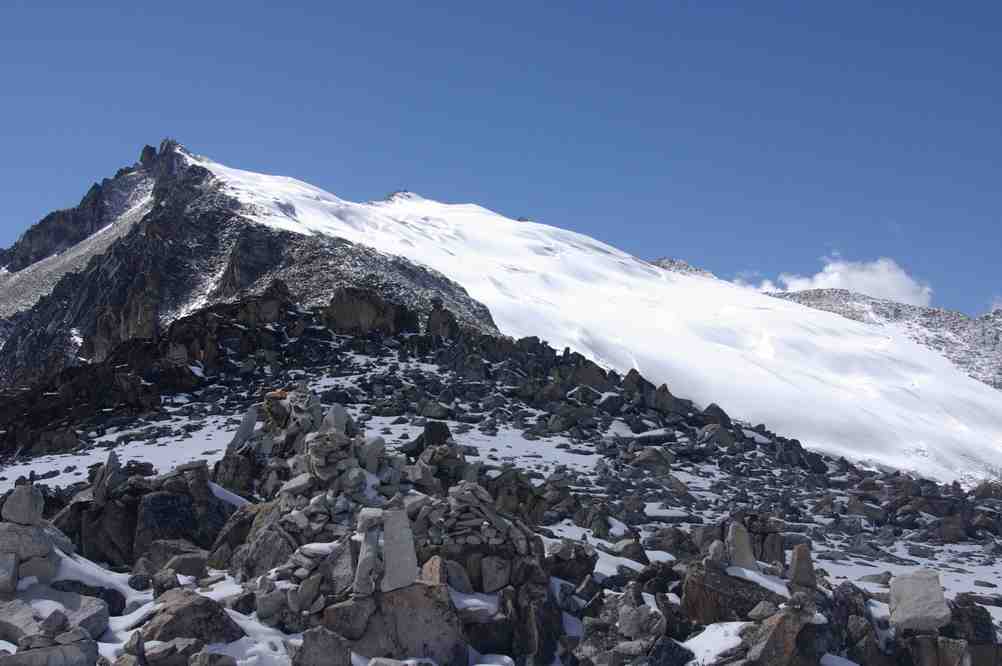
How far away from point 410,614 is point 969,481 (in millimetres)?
46214

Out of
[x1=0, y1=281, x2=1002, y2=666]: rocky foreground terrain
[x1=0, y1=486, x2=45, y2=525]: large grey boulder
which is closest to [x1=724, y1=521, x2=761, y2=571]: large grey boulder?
[x1=0, y1=281, x2=1002, y2=666]: rocky foreground terrain

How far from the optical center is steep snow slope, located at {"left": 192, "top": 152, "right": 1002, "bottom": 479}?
57469mm

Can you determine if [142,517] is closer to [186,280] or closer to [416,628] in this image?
[416,628]

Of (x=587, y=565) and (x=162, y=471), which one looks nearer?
(x=587, y=565)

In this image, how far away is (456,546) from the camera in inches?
468

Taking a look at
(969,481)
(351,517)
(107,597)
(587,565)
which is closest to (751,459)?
(587,565)

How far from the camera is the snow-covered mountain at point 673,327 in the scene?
5566 centimetres

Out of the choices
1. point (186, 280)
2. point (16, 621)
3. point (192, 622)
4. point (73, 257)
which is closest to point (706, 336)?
point (186, 280)

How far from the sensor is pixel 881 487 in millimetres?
27234

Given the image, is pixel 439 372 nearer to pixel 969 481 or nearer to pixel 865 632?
pixel 865 632

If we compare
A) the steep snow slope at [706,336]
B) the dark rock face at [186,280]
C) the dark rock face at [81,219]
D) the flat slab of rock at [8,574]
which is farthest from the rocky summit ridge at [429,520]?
the dark rock face at [81,219]

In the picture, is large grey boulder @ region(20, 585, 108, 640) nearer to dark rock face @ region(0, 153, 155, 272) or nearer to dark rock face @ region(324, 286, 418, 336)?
dark rock face @ region(324, 286, 418, 336)

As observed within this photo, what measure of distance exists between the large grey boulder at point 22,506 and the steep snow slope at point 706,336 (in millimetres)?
46854

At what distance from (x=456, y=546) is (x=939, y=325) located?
107 meters
